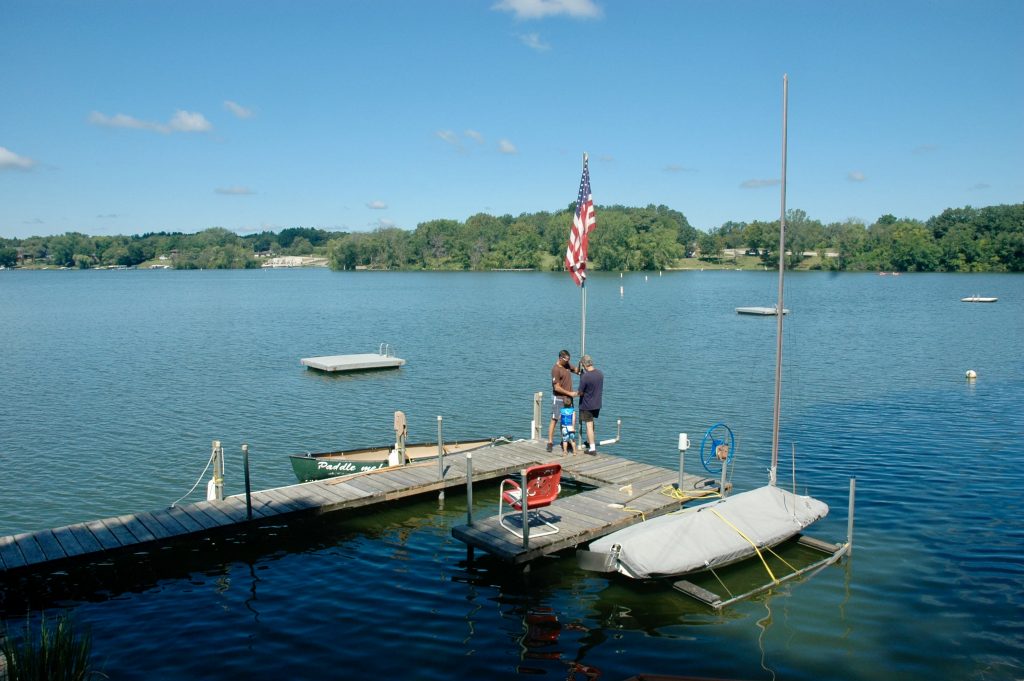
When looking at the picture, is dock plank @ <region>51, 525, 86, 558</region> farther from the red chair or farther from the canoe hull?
the red chair

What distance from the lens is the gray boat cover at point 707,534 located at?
12.0 metres

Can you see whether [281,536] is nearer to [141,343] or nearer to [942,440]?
[942,440]

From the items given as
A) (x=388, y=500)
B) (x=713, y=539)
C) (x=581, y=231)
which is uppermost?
(x=581, y=231)

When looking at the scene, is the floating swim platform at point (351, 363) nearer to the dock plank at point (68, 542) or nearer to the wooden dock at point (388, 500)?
the wooden dock at point (388, 500)

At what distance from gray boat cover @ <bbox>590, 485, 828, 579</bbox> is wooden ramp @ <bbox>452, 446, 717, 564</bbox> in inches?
44.2

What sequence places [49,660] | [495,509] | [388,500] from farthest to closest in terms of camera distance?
[495,509]
[388,500]
[49,660]

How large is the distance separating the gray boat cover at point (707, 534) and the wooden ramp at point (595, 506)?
1124mm

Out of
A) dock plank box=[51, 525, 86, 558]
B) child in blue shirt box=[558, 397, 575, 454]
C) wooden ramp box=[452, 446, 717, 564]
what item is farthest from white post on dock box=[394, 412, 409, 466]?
dock plank box=[51, 525, 86, 558]

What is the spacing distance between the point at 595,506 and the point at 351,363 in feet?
83.7

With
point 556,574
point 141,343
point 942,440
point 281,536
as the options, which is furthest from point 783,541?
point 141,343

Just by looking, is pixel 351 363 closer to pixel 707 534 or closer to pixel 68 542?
pixel 68 542

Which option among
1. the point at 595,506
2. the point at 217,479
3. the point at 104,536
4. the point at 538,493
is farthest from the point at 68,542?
the point at 595,506

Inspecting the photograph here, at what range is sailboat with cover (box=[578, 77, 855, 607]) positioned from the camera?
39.5 ft

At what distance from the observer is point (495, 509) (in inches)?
672
